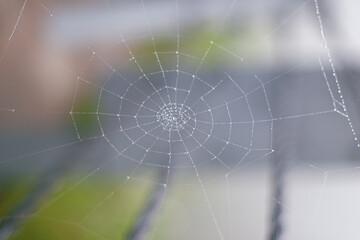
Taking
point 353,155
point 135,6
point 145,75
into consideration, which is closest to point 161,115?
point 145,75

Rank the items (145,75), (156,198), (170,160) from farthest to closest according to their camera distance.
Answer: (145,75)
(170,160)
(156,198)

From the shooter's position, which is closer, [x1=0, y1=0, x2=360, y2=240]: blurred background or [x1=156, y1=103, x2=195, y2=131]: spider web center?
[x1=0, y1=0, x2=360, y2=240]: blurred background

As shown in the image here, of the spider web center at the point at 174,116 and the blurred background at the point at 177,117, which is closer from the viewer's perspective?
the blurred background at the point at 177,117

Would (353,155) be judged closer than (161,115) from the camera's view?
Yes

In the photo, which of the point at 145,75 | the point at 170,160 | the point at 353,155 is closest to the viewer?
the point at 353,155

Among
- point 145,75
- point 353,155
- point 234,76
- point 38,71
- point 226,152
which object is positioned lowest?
point 353,155

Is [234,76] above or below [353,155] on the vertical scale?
above

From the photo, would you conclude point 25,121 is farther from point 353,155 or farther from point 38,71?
point 353,155
